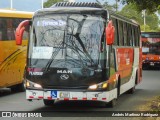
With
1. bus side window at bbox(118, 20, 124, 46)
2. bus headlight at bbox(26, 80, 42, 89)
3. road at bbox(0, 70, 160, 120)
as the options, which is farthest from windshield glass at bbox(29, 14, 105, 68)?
bus side window at bbox(118, 20, 124, 46)

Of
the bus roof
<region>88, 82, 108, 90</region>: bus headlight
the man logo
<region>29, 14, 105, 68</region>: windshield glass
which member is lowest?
<region>88, 82, 108, 90</region>: bus headlight

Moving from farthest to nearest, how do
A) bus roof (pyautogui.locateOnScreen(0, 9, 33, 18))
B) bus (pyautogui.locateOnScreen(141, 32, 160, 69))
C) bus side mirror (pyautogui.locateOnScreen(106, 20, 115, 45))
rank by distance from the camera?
bus (pyautogui.locateOnScreen(141, 32, 160, 69)) < bus roof (pyautogui.locateOnScreen(0, 9, 33, 18)) < bus side mirror (pyautogui.locateOnScreen(106, 20, 115, 45))

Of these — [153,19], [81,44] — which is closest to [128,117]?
[81,44]

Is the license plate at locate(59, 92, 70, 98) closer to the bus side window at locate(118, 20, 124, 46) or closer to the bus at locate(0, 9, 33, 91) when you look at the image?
the bus side window at locate(118, 20, 124, 46)

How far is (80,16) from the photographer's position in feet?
44.4

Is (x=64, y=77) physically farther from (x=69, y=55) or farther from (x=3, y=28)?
(x=3, y=28)

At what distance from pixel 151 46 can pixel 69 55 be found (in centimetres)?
2798

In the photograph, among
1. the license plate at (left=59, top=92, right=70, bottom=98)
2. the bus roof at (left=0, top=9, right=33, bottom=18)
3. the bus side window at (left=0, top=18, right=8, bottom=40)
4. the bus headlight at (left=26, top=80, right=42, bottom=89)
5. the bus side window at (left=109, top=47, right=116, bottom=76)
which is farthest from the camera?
the bus roof at (left=0, top=9, right=33, bottom=18)

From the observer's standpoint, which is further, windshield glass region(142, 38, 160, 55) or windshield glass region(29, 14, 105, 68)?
windshield glass region(142, 38, 160, 55)

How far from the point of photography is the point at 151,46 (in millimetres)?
40625

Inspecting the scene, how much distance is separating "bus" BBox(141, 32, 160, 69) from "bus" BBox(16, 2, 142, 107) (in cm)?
2694

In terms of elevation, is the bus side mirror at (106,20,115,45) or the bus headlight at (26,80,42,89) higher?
the bus side mirror at (106,20,115,45)

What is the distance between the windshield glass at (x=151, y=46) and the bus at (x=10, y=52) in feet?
69.9

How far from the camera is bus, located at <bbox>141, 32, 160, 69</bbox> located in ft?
133
